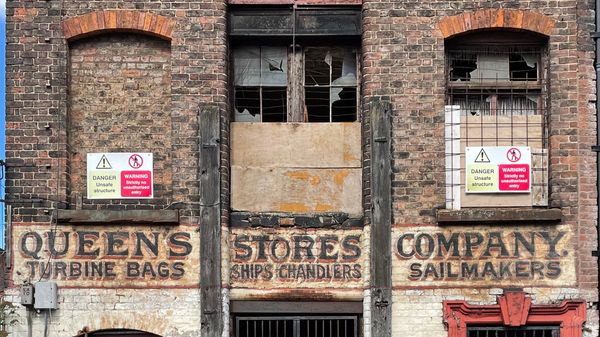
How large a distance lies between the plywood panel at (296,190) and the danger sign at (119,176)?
1.15m

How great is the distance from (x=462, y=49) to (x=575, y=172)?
2190mm

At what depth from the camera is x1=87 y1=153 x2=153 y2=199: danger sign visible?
1132 centimetres

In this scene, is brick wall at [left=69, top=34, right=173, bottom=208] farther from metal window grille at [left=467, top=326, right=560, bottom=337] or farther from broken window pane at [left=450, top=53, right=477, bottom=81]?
metal window grille at [left=467, top=326, right=560, bottom=337]

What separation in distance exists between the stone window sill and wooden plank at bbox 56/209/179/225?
3473 mm

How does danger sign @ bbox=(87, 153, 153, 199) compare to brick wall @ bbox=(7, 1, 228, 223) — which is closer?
brick wall @ bbox=(7, 1, 228, 223)

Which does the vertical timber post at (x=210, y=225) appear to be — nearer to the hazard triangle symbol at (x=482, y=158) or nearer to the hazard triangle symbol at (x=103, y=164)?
the hazard triangle symbol at (x=103, y=164)

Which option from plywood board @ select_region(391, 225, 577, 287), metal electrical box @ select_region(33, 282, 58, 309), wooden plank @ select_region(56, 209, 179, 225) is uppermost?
wooden plank @ select_region(56, 209, 179, 225)

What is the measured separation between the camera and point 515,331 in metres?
11.1

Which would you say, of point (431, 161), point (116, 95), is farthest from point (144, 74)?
point (431, 161)

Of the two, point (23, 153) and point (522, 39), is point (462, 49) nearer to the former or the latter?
point (522, 39)

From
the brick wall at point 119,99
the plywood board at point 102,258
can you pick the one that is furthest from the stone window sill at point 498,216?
the brick wall at point 119,99

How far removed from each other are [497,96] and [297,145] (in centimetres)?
277

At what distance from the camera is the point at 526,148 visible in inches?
448

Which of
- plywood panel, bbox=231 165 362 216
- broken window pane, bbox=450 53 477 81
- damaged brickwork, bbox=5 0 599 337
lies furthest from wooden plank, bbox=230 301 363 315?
broken window pane, bbox=450 53 477 81
